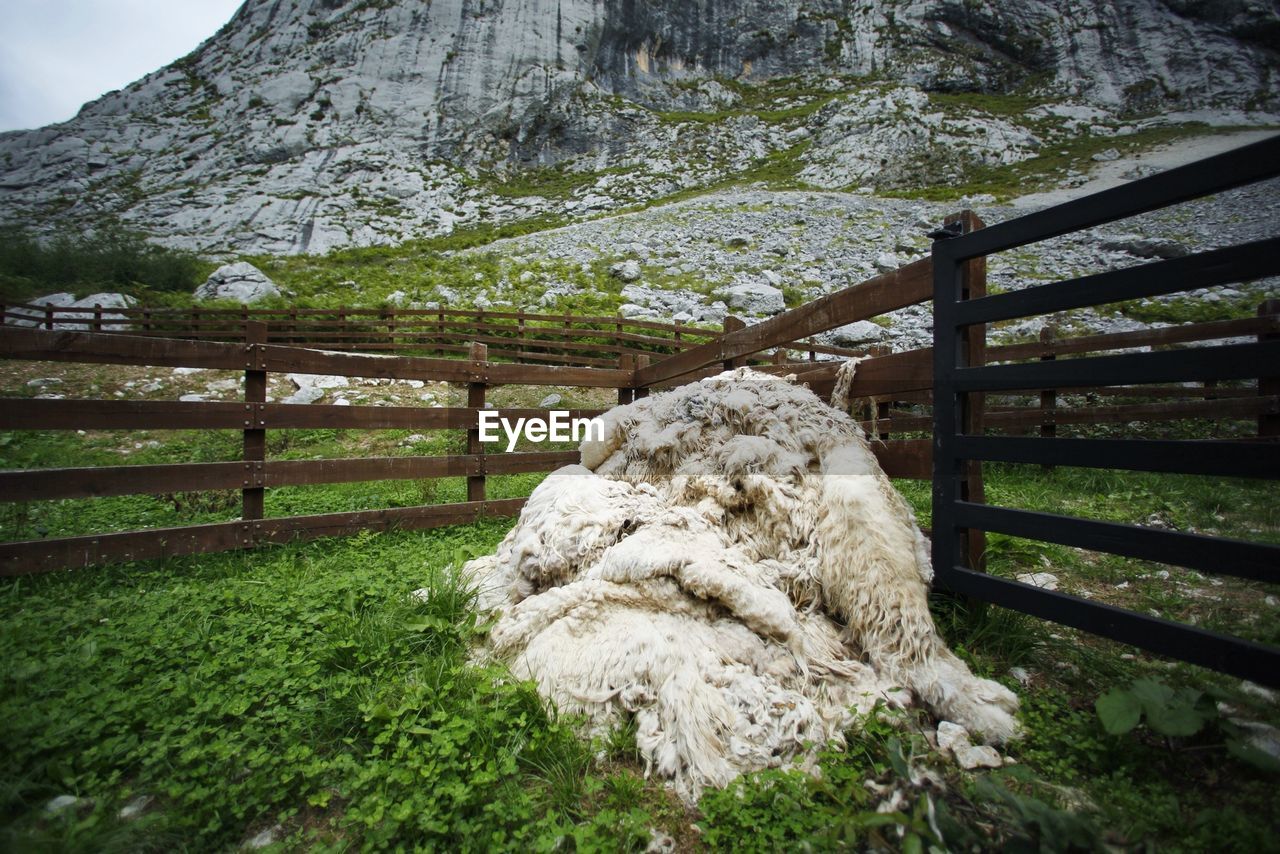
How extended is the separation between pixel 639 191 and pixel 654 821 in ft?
138

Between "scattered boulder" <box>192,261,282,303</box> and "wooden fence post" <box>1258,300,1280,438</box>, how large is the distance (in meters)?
25.1

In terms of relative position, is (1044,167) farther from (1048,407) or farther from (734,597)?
(734,597)

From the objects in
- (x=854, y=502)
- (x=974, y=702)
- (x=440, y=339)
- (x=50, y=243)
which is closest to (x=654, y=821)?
(x=974, y=702)

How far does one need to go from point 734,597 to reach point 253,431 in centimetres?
414

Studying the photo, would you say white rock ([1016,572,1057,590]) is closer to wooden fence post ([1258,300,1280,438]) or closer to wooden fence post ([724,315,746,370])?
wooden fence post ([724,315,746,370])

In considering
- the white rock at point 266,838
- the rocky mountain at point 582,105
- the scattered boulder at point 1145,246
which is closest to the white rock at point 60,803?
the white rock at point 266,838

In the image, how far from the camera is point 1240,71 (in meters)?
35.0

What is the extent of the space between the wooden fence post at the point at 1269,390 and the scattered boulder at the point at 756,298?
12057mm

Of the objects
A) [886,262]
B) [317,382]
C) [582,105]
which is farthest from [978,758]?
[582,105]

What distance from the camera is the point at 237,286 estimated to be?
65.2 feet

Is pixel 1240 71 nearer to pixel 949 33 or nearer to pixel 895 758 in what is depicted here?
pixel 949 33

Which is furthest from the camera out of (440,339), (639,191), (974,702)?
(639,191)

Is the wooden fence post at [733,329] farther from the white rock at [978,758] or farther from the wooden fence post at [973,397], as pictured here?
the white rock at [978,758]

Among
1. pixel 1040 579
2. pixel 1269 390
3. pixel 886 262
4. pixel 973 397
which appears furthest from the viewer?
pixel 886 262
